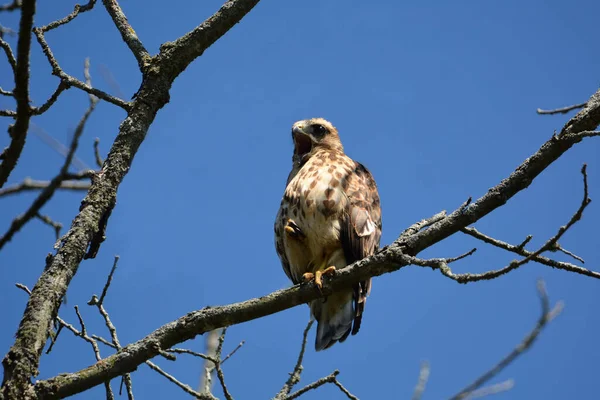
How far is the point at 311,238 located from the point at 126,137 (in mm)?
1994

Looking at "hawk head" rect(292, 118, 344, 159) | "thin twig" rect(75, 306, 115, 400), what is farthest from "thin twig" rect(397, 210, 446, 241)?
"hawk head" rect(292, 118, 344, 159)

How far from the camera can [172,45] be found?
11.4 ft

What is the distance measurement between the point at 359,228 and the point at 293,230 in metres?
0.44

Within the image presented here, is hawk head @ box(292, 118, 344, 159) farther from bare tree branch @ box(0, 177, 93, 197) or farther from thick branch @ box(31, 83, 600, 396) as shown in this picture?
bare tree branch @ box(0, 177, 93, 197)

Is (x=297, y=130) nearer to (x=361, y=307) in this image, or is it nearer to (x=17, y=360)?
(x=361, y=307)

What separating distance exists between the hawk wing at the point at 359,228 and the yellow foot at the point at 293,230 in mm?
288

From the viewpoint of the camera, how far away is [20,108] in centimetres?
232

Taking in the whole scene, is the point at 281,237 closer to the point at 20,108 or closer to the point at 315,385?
the point at 315,385

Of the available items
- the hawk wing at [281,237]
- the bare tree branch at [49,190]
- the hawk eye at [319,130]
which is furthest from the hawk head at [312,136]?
the bare tree branch at [49,190]

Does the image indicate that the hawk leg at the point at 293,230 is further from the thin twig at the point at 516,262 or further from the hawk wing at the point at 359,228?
the thin twig at the point at 516,262

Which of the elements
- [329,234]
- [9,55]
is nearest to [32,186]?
[9,55]

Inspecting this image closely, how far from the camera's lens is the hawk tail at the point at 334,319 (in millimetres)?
4902

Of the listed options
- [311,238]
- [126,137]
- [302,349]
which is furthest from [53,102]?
[311,238]

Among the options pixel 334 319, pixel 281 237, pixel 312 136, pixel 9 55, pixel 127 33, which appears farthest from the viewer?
pixel 312 136
